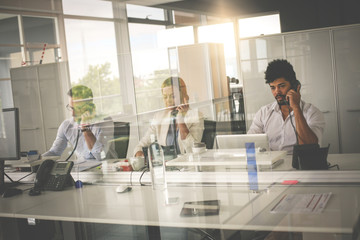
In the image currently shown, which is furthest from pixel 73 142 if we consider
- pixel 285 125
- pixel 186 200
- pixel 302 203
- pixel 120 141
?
pixel 302 203

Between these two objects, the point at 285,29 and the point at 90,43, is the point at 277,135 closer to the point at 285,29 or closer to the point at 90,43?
the point at 285,29

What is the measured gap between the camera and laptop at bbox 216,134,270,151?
8.71 ft

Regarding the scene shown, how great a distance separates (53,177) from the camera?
8.89 feet

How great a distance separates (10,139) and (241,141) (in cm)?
159

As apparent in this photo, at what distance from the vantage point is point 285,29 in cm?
279

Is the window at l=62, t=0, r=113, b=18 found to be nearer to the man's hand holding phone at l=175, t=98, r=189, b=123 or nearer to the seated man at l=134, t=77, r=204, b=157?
the seated man at l=134, t=77, r=204, b=157

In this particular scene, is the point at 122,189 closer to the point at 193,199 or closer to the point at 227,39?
the point at 193,199

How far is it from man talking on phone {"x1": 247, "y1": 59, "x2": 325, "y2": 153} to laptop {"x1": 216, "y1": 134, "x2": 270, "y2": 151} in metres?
0.20

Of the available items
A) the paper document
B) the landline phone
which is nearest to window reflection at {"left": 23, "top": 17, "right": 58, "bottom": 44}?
the landline phone

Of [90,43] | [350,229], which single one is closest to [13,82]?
[90,43]

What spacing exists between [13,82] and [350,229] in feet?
11.3

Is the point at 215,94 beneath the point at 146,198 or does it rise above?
above

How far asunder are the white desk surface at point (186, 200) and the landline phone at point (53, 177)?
→ 0.06 metres

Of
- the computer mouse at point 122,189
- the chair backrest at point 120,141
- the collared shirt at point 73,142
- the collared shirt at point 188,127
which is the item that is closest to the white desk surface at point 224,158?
the computer mouse at point 122,189
